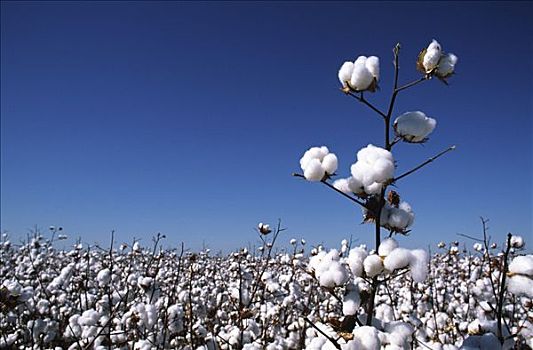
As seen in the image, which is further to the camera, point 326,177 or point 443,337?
point 443,337

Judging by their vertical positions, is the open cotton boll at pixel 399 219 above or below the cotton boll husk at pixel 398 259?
above

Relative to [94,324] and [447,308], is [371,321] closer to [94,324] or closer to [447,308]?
[94,324]

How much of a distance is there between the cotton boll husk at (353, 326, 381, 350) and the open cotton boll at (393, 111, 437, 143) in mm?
713

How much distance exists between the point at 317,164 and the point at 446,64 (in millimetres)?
664

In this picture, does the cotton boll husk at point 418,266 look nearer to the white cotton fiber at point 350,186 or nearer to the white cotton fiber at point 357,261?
the white cotton fiber at point 357,261

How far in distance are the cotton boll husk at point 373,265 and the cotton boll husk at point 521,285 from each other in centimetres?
50

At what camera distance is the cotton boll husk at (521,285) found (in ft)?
4.15

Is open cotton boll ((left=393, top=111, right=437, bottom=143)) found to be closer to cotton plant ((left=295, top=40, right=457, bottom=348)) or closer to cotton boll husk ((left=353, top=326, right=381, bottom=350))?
cotton plant ((left=295, top=40, right=457, bottom=348))

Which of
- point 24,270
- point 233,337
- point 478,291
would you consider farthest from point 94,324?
point 24,270

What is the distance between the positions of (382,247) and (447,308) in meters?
4.63

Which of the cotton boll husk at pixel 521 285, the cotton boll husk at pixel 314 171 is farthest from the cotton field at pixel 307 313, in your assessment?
the cotton boll husk at pixel 314 171

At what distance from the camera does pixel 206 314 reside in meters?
5.13

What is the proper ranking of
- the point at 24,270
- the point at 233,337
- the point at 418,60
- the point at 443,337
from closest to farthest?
the point at 418,60
the point at 443,337
the point at 233,337
the point at 24,270

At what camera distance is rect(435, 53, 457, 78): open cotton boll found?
1.46 m
